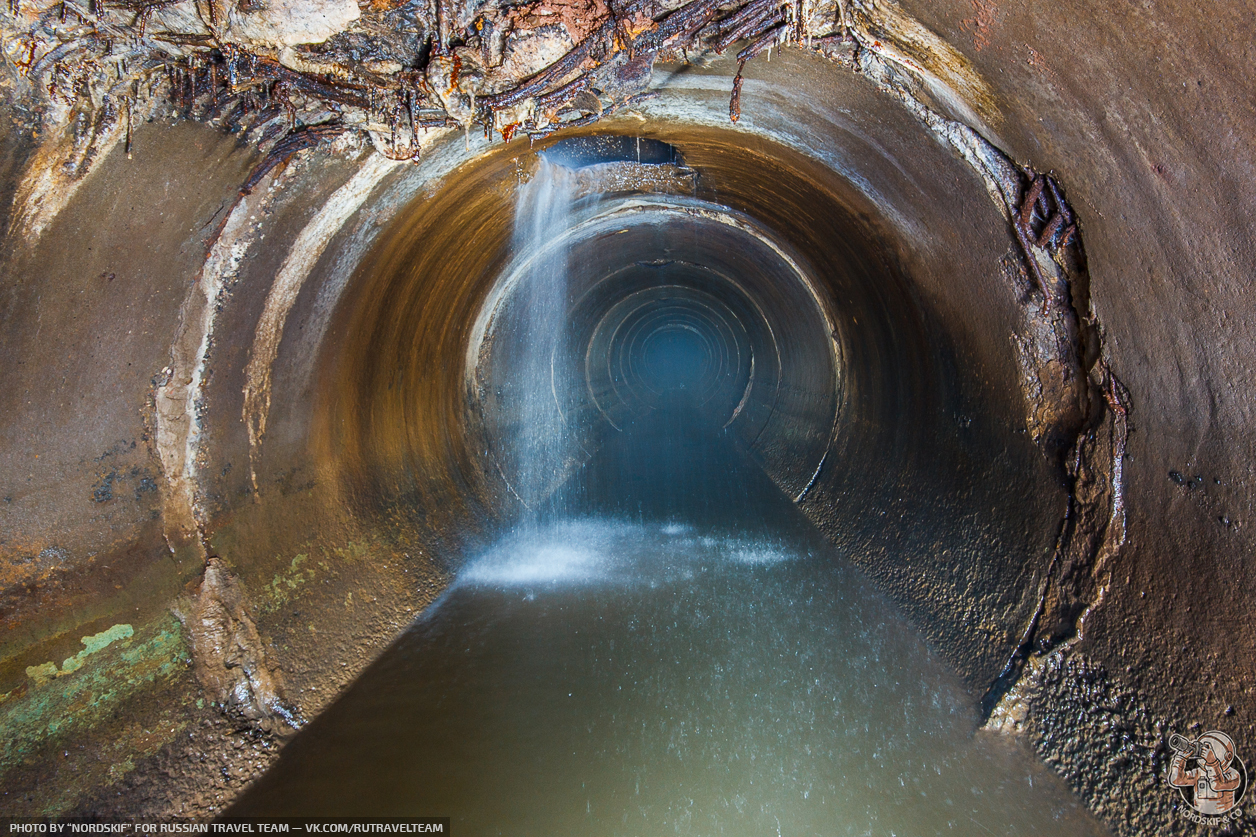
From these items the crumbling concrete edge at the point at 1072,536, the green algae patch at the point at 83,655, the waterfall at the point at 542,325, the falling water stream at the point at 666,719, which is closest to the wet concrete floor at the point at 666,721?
the falling water stream at the point at 666,719

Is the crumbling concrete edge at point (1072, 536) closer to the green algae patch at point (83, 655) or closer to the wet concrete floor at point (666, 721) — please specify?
the wet concrete floor at point (666, 721)

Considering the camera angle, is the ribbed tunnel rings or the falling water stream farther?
the ribbed tunnel rings

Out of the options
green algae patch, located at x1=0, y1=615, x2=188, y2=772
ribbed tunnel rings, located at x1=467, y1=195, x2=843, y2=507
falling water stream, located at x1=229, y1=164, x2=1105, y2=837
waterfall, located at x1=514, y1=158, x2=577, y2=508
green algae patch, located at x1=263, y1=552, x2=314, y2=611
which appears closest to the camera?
green algae patch, located at x1=0, y1=615, x2=188, y2=772

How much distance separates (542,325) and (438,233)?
10.7ft

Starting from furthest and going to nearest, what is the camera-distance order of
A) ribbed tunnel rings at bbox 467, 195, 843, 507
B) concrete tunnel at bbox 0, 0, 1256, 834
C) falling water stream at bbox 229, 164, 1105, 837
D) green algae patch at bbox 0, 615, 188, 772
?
ribbed tunnel rings at bbox 467, 195, 843, 507, falling water stream at bbox 229, 164, 1105, 837, green algae patch at bbox 0, 615, 188, 772, concrete tunnel at bbox 0, 0, 1256, 834

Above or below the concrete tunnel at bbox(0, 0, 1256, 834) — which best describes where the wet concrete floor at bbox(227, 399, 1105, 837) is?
below

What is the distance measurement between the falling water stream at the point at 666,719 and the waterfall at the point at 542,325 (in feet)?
1.03

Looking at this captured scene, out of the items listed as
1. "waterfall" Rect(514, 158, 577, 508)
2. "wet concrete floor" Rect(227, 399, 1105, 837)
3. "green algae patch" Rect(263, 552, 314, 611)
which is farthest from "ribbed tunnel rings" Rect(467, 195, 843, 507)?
"green algae patch" Rect(263, 552, 314, 611)

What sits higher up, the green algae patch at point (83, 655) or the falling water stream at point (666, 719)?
the green algae patch at point (83, 655)

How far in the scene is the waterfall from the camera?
5340 millimetres

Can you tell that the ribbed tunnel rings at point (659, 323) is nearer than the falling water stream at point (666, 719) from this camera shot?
No

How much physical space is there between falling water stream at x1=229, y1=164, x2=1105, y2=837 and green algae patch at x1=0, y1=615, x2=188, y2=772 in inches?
30.4

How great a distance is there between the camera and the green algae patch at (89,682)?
2.64 meters

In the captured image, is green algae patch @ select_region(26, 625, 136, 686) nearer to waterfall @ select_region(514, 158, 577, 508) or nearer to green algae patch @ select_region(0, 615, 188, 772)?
green algae patch @ select_region(0, 615, 188, 772)
